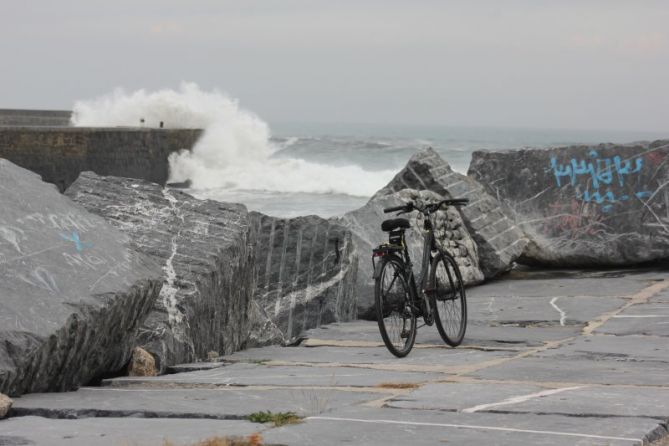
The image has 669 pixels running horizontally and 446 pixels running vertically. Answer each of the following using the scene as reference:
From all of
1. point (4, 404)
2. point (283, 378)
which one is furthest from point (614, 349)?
point (4, 404)

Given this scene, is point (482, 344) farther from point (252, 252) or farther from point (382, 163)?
point (382, 163)

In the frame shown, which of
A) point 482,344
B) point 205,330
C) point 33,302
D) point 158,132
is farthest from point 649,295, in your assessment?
point 158,132

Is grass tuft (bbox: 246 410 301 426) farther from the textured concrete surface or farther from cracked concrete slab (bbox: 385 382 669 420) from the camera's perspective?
cracked concrete slab (bbox: 385 382 669 420)

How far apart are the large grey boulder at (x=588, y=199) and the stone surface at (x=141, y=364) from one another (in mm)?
6365

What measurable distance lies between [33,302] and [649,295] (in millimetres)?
6098

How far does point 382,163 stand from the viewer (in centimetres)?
5528

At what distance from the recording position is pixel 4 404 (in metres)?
4.48

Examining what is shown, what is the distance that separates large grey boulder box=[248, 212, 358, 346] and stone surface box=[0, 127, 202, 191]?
24.0 metres

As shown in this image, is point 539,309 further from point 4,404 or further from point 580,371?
point 4,404

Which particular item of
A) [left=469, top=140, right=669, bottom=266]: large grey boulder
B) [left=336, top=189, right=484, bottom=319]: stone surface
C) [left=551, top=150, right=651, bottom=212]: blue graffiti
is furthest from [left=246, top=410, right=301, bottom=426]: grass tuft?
[left=551, top=150, right=651, bottom=212]: blue graffiti

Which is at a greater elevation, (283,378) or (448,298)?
(448,298)

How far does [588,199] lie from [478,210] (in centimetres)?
115

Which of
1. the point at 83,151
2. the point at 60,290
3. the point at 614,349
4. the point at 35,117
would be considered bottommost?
the point at 614,349

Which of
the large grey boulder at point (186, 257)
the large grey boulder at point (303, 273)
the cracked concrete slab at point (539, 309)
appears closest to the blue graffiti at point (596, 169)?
the cracked concrete slab at point (539, 309)
